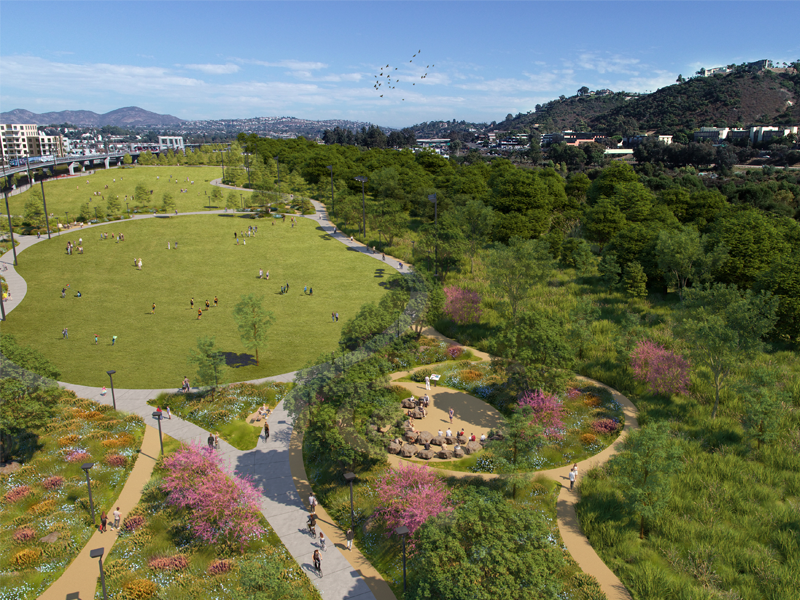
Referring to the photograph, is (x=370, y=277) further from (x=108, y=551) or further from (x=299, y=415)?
(x=108, y=551)

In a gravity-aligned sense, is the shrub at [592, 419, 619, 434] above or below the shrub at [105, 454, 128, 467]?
above

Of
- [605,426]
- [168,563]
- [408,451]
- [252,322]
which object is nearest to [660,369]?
[605,426]

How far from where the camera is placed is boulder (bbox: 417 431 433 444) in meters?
29.5

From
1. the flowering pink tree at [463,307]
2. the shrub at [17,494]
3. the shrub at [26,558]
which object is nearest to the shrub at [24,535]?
the shrub at [26,558]

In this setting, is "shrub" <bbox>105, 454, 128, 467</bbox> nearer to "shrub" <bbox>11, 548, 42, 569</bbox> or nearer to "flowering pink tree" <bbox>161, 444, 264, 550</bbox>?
"flowering pink tree" <bbox>161, 444, 264, 550</bbox>

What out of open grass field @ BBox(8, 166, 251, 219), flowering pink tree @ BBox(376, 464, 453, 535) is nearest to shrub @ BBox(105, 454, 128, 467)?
flowering pink tree @ BBox(376, 464, 453, 535)

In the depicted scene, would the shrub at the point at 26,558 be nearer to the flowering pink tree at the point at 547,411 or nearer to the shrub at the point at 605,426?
the flowering pink tree at the point at 547,411

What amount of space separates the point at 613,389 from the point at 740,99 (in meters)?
211

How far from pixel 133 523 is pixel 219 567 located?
601 centimetres

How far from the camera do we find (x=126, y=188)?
119188 mm

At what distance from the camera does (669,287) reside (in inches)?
1873

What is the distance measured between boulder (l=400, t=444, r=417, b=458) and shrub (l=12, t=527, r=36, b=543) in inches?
724

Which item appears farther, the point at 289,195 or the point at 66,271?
the point at 289,195

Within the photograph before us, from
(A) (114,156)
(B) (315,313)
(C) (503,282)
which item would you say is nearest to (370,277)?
(B) (315,313)
